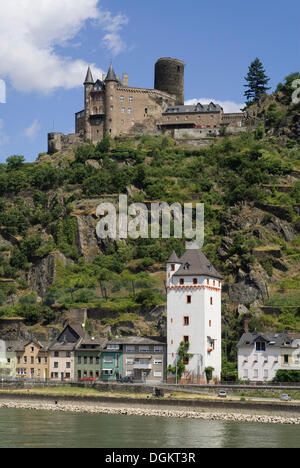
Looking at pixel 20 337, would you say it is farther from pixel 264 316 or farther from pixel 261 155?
pixel 261 155

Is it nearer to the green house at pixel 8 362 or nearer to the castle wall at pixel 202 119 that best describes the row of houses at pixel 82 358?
the green house at pixel 8 362

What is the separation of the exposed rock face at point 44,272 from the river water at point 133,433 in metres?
39.3

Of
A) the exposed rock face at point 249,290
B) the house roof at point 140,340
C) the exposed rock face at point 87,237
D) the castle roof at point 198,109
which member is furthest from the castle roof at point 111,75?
the house roof at point 140,340

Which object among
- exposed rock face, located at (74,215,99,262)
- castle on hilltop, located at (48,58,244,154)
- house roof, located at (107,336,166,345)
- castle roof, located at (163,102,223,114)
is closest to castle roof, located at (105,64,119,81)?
castle on hilltop, located at (48,58,244,154)

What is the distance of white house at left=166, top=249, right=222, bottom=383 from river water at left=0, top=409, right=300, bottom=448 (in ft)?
50.1

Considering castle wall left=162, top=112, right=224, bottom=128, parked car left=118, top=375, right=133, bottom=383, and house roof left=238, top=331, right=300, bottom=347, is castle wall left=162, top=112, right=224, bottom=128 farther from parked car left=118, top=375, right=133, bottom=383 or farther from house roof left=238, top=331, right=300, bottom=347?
parked car left=118, top=375, right=133, bottom=383

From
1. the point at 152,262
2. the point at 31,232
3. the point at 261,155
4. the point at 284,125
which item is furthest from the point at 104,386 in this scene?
the point at 284,125

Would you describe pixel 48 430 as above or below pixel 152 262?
below

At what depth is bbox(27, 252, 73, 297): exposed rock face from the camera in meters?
103

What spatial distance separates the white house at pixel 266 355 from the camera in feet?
249

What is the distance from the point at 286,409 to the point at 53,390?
2283 centimetres

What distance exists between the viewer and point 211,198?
11094cm

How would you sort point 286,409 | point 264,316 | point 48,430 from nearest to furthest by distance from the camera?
point 48,430
point 286,409
point 264,316

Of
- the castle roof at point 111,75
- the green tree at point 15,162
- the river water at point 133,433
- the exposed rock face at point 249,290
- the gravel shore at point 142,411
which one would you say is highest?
the castle roof at point 111,75
